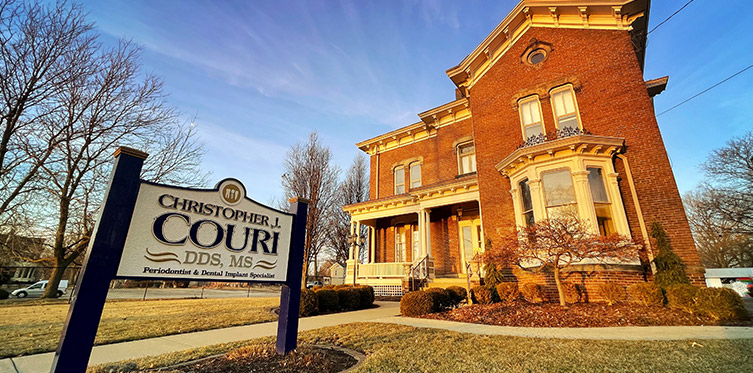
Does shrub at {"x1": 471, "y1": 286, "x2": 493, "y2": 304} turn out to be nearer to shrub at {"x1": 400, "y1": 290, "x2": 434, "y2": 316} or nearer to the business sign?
shrub at {"x1": 400, "y1": 290, "x2": 434, "y2": 316}

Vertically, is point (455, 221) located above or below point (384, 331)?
above

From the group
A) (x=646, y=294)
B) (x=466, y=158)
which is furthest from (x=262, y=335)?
(x=466, y=158)

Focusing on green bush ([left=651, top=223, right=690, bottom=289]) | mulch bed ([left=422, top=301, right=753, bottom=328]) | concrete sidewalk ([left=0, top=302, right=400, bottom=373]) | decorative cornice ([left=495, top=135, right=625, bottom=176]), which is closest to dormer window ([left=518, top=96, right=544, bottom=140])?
decorative cornice ([left=495, top=135, right=625, bottom=176])

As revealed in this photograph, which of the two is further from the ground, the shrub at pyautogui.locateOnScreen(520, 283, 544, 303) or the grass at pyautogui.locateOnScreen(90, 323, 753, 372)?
the shrub at pyautogui.locateOnScreen(520, 283, 544, 303)

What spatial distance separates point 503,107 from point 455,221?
591 centimetres

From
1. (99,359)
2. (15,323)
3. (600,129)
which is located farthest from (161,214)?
(600,129)

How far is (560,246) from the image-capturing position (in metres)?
8.08

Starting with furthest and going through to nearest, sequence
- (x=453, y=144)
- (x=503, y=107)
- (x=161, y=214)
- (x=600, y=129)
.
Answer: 1. (x=453, y=144)
2. (x=503, y=107)
3. (x=600, y=129)
4. (x=161, y=214)

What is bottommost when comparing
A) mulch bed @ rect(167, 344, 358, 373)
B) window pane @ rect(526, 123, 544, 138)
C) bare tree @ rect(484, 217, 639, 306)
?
mulch bed @ rect(167, 344, 358, 373)

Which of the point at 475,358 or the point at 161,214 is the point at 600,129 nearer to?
the point at 475,358

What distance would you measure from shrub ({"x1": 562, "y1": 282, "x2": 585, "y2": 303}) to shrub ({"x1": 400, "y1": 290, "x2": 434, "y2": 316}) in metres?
4.04

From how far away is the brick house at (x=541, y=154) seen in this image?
32.4ft

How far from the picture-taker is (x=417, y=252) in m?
16.8

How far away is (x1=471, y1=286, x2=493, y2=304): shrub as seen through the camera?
10.2 metres
